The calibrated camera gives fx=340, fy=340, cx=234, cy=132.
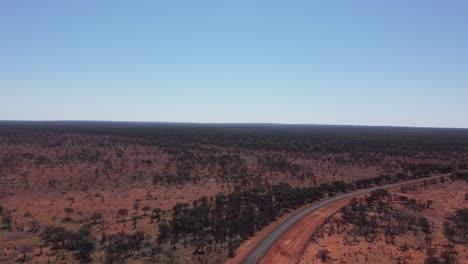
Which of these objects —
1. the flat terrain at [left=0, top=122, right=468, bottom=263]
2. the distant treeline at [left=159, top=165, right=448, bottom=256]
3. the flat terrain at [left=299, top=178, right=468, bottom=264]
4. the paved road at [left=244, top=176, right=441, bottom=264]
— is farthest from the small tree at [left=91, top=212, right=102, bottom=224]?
the flat terrain at [left=299, top=178, right=468, bottom=264]

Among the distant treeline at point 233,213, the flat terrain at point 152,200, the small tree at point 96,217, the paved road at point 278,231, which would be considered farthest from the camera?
the small tree at point 96,217

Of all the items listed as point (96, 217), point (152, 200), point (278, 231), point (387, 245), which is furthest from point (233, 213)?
point (387, 245)

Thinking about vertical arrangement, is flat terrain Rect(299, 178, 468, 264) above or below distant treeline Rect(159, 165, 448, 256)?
below

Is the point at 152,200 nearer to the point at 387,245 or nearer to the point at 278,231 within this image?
the point at 278,231

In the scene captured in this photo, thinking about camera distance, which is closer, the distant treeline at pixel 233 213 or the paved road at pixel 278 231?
the paved road at pixel 278 231

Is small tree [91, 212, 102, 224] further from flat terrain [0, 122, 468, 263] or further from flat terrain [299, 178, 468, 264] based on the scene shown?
flat terrain [299, 178, 468, 264]

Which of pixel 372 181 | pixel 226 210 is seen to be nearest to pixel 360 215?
pixel 226 210

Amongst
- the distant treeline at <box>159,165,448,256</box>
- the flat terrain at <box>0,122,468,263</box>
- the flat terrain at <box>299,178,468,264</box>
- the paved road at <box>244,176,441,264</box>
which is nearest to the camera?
the paved road at <box>244,176,441,264</box>

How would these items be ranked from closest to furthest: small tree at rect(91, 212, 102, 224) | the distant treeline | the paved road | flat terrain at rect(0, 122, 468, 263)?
the paved road → flat terrain at rect(0, 122, 468, 263) → the distant treeline → small tree at rect(91, 212, 102, 224)

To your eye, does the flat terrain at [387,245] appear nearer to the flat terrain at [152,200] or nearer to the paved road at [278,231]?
the paved road at [278,231]

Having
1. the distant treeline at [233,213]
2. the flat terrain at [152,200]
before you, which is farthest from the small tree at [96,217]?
the distant treeline at [233,213]

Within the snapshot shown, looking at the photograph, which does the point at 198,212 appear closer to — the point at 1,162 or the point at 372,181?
the point at 372,181
